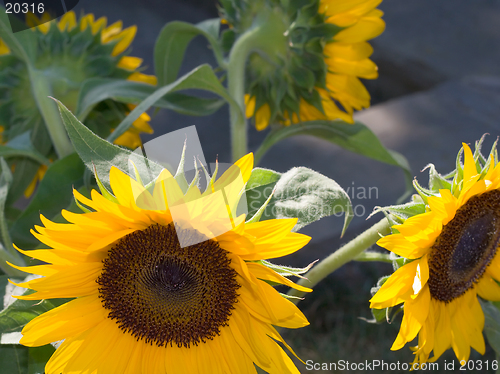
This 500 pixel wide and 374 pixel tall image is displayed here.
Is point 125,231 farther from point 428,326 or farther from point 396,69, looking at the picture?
point 396,69

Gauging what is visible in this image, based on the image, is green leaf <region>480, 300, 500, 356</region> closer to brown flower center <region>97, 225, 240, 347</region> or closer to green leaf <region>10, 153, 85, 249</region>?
brown flower center <region>97, 225, 240, 347</region>

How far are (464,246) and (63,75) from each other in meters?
0.43

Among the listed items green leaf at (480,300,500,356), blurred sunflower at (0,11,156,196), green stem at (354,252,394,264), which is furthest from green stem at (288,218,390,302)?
blurred sunflower at (0,11,156,196)

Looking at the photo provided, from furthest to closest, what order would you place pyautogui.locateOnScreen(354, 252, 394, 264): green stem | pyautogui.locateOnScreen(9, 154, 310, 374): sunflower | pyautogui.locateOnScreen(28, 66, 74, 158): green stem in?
pyautogui.locateOnScreen(28, 66, 74, 158): green stem < pyautogui.locateOnScreen(354, 252, 394, 264): green stem < pyautogui.locateOnScreen(9, 154, 310, 374): sunflower

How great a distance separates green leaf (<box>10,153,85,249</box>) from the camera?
1.48 feet

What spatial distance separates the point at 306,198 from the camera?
0.34 m

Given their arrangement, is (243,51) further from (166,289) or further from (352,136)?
(166,289)

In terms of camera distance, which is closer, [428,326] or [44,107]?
[428,326]

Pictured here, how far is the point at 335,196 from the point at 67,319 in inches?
7.5

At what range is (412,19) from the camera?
2061 millimetres

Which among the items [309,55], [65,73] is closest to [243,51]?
[309,55]

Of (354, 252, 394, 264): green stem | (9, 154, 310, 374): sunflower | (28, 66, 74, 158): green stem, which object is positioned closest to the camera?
(9, 154, 310, 374): sunflower

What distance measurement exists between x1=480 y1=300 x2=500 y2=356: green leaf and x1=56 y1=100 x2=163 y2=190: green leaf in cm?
31

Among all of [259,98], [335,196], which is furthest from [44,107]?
[335,196]
